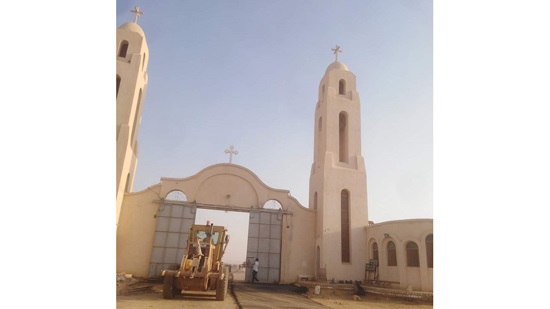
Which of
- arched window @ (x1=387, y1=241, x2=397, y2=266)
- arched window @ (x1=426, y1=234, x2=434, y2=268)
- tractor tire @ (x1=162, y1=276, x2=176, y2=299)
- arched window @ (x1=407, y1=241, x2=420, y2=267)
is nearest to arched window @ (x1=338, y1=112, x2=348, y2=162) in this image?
arched window @ (x1=387, y1=241, x2=397, y2=266)

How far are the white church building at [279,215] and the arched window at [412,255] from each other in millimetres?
48

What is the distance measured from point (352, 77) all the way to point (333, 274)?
13311mm

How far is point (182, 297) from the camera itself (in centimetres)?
1109

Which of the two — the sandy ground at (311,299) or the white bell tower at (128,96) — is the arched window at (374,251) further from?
the white bell tower at (128,96)

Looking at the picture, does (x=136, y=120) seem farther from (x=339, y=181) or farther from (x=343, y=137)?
(x=343, y=137)

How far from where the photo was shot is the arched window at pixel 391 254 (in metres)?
17.3

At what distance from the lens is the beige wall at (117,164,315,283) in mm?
17766

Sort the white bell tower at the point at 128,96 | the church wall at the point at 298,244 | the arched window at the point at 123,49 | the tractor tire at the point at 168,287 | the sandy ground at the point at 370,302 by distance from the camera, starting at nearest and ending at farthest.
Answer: the tractor tire at the point at 168,287, the sandy ground at the point at 370,302, the white bell tower at the point at 128,96, the church wall at the point at 298,244, the arched window at the point at 123,49

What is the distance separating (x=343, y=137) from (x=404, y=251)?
337 inches

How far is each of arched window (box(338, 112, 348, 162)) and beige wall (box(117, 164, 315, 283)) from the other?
420 centimetres

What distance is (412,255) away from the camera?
1652 cm

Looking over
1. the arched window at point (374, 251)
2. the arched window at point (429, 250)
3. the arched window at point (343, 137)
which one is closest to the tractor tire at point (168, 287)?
the arched window at point (429, 250)

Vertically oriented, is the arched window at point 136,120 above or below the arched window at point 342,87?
→ below

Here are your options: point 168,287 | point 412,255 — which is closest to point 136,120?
point 168,287
